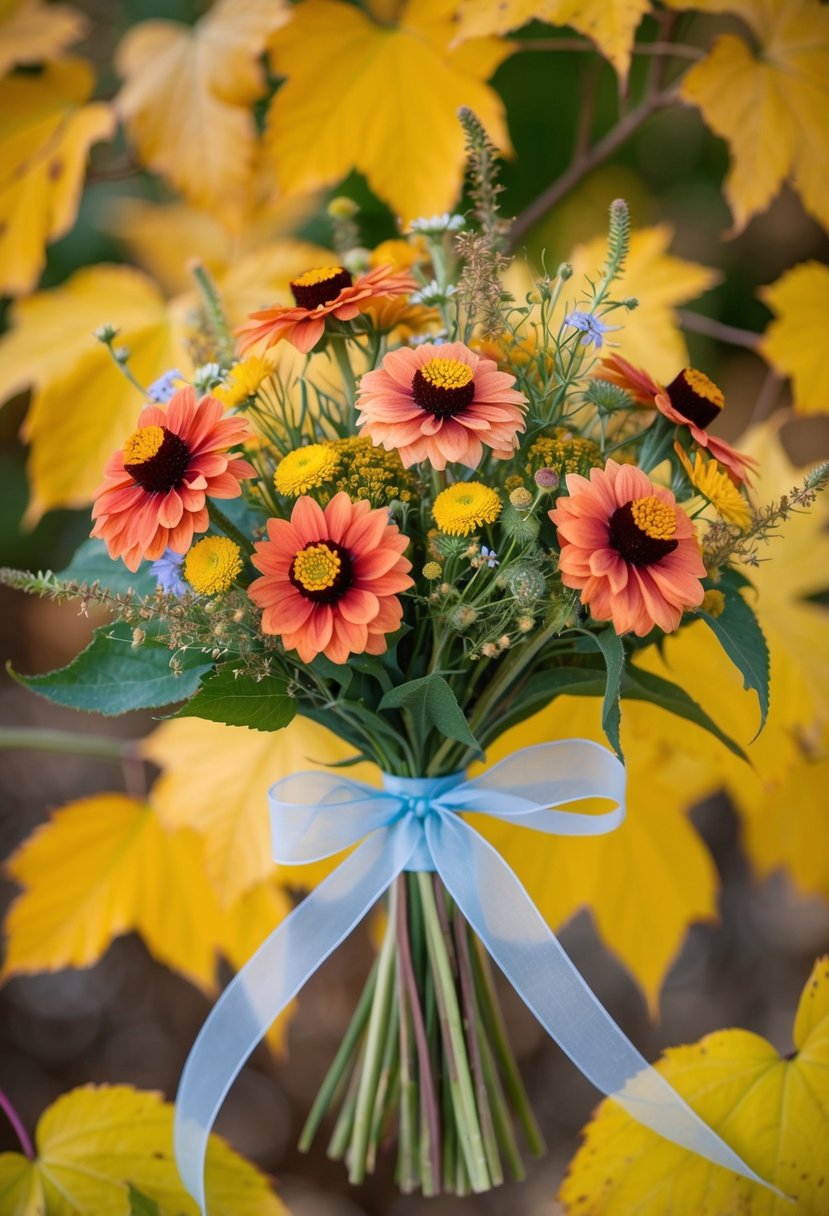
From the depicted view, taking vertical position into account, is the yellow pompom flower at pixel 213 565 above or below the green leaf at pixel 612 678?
above

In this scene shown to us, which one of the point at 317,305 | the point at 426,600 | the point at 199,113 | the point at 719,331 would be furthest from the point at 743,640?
the point at 199,113

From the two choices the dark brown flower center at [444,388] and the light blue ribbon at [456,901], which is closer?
the dark brown flower center at [444,388]

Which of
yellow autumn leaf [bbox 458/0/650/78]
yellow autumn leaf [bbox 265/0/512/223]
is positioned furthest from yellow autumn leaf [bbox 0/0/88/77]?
yellow autumn leaf [bbox 458/0/650/78]

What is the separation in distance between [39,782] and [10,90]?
1.24m

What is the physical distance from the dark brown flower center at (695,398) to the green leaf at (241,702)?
24cm

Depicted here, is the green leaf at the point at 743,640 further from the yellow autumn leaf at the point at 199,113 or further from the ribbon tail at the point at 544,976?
the yellow autumn leaf at the point at 199,113

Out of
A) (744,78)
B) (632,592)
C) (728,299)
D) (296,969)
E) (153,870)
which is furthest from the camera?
(728,299)

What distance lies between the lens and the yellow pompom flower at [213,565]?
0.43 meters

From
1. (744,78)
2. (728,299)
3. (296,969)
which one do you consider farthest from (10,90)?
(728,299)

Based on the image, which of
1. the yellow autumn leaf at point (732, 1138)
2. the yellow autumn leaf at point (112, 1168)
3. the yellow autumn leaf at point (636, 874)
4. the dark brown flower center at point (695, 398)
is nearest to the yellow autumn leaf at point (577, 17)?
the dark brown flower center at point (695, 398)

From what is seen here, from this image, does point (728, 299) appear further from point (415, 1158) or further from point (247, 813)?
point (415, 1158)

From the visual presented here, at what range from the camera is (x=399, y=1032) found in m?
0.61

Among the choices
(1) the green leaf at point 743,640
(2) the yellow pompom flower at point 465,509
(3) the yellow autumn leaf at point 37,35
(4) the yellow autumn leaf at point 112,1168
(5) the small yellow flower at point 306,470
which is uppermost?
(3) the yellow autumn leaf at point 37,35

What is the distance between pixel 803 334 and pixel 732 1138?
594mm
